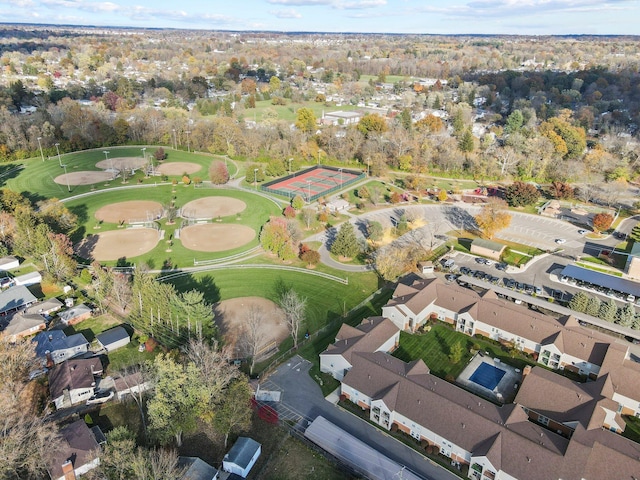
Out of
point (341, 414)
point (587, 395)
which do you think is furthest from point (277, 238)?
point (587, 395)

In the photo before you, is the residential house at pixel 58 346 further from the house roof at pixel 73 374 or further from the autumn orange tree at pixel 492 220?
the autumn orange tree at pixel 492 220

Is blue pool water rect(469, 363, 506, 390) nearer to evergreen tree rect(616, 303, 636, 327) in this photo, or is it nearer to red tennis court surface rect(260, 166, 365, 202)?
evergreen tree rect(616, 303, 636, 327)

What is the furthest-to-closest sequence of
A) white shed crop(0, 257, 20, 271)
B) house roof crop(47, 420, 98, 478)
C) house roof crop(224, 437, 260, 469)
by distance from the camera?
white shed crop(0, 257, 20, 271) → house roof crop(224, 437, 260, 469) → house roof crop(47, 420, 98, 478)

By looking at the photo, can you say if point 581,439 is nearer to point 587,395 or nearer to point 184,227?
point 587,395

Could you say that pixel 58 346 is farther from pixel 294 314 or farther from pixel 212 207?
pixel 212 207

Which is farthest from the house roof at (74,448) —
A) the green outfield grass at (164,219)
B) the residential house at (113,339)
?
the green outfield grass at (164,219)

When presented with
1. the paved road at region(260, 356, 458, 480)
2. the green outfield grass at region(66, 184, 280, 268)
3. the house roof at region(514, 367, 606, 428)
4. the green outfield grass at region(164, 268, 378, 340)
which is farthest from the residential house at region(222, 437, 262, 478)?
the green outfield grass at region(66, 184, 280, 268)
